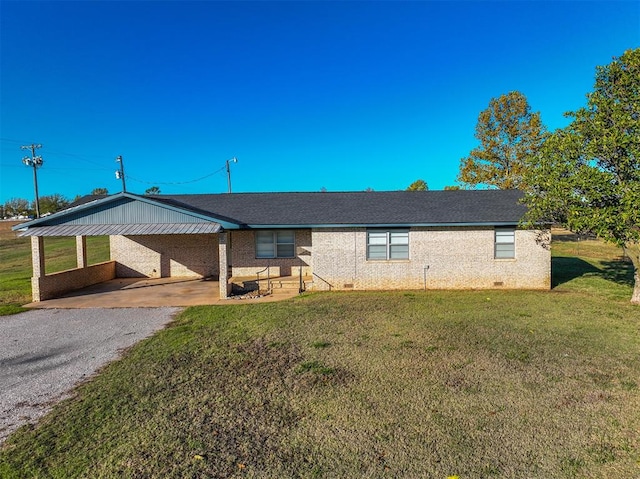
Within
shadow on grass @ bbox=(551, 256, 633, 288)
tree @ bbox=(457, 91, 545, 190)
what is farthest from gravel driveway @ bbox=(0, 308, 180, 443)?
tree @ bbox=(457, 91, 545, 190)

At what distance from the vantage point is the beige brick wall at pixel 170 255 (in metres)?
17.2

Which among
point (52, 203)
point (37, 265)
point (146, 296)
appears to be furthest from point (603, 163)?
point (52, 203)

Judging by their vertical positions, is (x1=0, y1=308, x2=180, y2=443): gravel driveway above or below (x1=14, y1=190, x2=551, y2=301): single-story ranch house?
below

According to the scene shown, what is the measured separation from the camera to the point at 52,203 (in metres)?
70.8

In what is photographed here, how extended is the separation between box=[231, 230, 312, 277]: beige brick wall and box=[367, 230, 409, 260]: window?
3133mm

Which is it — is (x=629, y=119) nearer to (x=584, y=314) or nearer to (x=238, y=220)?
(x=584, y=314)

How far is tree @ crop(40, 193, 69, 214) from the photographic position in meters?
68.1

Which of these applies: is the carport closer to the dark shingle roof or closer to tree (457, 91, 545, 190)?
the dark shingle roof

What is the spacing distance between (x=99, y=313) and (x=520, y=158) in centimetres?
2978

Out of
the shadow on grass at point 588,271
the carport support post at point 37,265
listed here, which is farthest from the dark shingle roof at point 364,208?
the carport support post at point 37,265

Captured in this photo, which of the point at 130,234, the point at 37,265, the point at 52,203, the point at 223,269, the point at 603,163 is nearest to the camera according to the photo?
the point at 603,163

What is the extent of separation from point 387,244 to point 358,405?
949cm

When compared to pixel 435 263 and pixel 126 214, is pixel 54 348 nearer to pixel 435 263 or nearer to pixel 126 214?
pixel 126 214

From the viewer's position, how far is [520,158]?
28.9m
